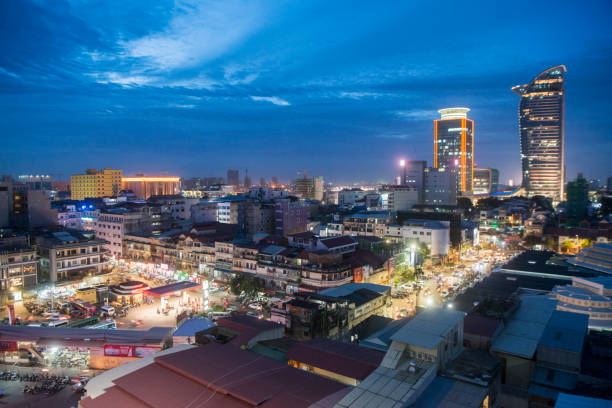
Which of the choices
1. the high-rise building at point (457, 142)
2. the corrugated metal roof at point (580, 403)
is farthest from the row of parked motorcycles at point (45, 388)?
the high-rise building at point (457, 142)

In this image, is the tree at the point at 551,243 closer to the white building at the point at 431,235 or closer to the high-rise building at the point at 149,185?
the white building at the point at 431,235

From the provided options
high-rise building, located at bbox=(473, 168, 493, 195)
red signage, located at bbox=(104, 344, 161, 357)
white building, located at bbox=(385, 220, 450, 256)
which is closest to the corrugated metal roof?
red signage, located at bbox=(104, 344, 161, 357)

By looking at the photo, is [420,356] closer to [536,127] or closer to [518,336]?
[518,336]

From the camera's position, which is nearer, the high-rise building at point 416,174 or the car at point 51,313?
the car at point 51,313

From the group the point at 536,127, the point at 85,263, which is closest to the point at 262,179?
the point at 536,127

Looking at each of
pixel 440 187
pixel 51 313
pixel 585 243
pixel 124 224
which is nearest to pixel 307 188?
pixel 440 187

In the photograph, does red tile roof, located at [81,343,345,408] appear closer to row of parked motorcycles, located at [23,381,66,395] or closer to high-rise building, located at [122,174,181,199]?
row of parked motorcycles, located at [23,381,66,395]
